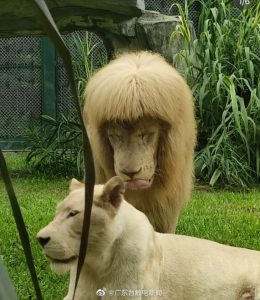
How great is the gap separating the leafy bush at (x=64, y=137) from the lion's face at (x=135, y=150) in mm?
2651

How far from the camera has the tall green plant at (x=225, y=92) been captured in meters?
4.92

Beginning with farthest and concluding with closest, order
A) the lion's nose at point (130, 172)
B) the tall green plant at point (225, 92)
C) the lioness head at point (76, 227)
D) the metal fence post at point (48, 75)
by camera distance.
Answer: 1. the metal fence post at point (48, 75)
2. the tall green plant at point (225, 92)
3. the lion's nose at point (130, 172)
4. the lioness head at point (76, 227)

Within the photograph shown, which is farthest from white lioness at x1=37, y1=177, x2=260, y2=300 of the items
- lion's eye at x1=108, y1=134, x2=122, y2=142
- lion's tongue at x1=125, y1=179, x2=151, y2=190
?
lion's eye at x1=108, y1=134, x2=122, y2=142

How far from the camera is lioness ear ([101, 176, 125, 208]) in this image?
1.60m

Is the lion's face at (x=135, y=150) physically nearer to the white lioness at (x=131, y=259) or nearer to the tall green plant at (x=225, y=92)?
the white lioness at (x=131, y=259)

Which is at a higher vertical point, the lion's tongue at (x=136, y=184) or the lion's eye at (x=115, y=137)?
the lion's eye at (x=115, y=137)

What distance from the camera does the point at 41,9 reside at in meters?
0.37

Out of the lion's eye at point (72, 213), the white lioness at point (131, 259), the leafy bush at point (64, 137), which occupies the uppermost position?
the lion's eye at point (72, 213)

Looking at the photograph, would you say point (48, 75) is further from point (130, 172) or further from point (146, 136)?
point (130, 172)

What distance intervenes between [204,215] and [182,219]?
0.70 feet

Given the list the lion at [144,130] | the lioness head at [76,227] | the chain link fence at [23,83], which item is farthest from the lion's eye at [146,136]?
the chain link fence at [23,83]

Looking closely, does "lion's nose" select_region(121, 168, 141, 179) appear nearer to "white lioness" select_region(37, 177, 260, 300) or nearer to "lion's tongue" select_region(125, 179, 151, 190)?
"lion's tongue" select_region(125, 179, 151, 190)

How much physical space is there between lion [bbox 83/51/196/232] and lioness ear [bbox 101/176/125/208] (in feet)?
1.97

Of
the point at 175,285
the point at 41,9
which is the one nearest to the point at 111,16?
the point at 175,285
